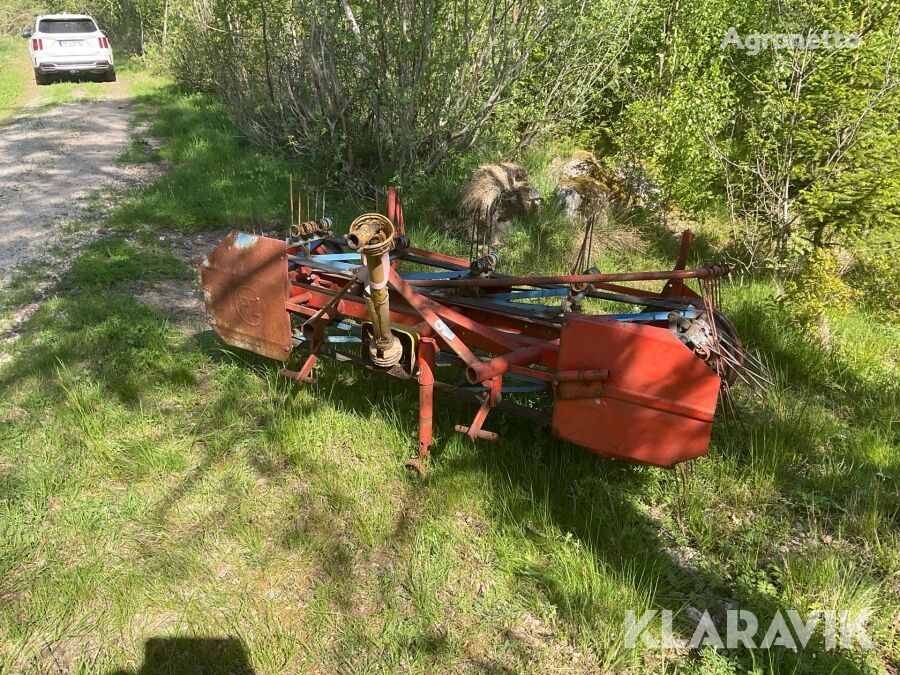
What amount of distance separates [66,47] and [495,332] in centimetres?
1684

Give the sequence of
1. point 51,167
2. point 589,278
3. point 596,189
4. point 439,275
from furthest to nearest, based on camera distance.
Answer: point 51,167 → point 596,189 → point 439,275 → point 589,278

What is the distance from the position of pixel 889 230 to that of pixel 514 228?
10.8 feet

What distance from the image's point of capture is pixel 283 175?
8055mm

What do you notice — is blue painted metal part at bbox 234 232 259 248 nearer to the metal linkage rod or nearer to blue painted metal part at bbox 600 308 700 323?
the metal linkage rod

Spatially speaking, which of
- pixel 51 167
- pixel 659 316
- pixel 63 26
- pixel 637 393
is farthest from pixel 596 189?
pixel 63 26

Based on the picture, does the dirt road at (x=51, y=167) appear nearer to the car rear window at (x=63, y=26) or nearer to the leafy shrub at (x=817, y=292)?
the car rear window at (x=63, y=26)

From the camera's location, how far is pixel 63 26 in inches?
602

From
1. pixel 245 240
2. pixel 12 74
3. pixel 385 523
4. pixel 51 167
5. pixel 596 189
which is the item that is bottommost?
pixel 385 523

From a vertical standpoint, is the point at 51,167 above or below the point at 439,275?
below

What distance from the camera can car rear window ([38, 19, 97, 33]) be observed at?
15203 mm

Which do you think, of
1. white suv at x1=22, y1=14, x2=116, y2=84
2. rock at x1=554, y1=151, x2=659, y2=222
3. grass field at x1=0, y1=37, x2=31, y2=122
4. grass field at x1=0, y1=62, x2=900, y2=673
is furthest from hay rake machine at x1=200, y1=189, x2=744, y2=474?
white suv at x1=22, y1=14, x2=116, y2=84

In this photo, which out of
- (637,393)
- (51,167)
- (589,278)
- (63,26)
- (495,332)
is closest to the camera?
(637,393)

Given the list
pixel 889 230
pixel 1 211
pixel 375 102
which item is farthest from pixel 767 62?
pixel 1 211

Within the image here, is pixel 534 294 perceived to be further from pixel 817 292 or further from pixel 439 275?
pixel 817 292
